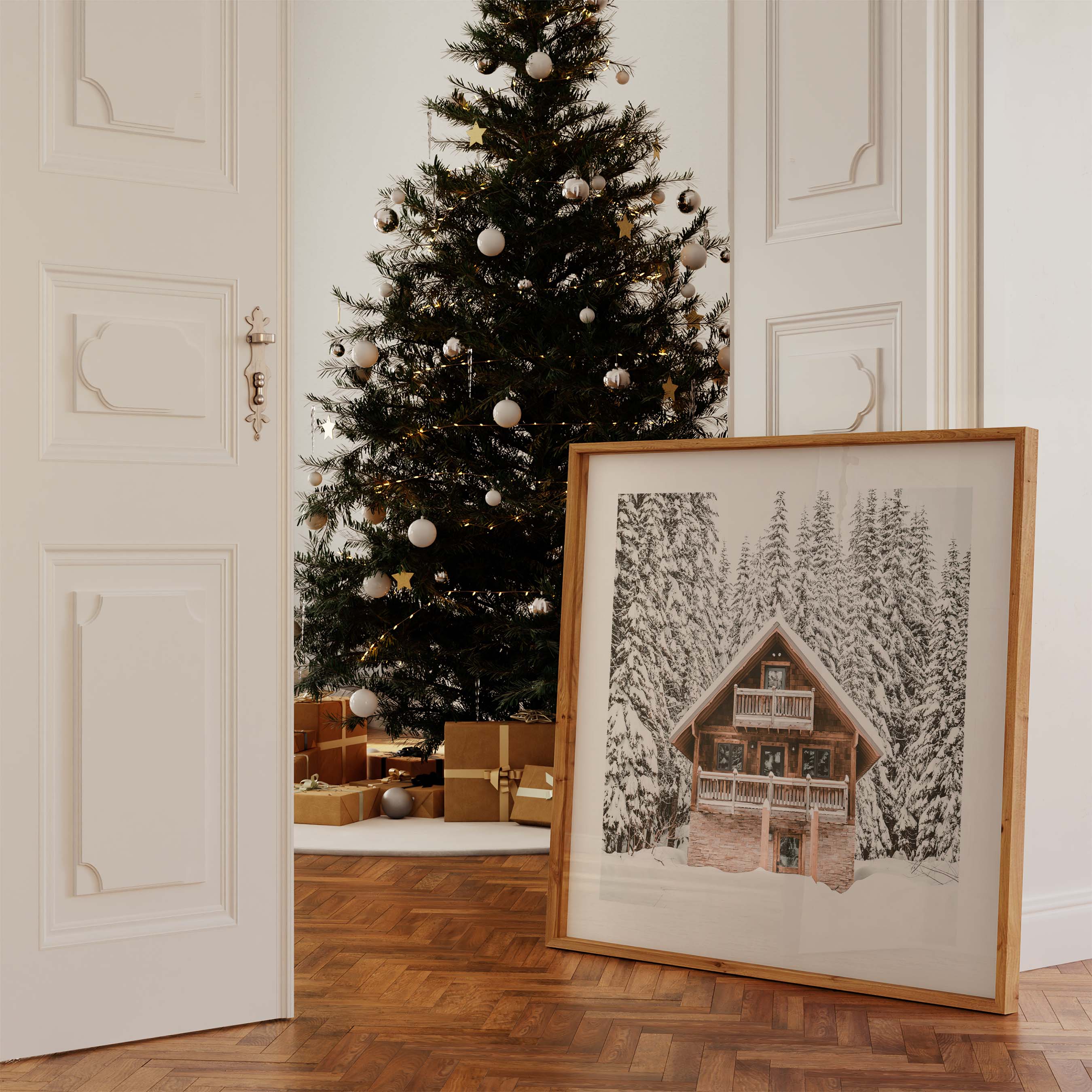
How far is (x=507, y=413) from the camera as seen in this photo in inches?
151

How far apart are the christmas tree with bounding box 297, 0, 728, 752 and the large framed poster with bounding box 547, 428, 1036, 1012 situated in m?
1.09

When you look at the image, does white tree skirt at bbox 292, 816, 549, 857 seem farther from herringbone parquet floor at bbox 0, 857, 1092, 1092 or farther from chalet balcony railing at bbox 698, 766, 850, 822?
chalet balcony railing at bbox 698, 766, 850, 822

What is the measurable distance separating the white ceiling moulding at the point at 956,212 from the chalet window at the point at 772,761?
0.79 meters

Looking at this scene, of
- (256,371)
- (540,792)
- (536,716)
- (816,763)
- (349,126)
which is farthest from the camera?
(349,126)

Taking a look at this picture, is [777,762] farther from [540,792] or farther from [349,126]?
[349,126]

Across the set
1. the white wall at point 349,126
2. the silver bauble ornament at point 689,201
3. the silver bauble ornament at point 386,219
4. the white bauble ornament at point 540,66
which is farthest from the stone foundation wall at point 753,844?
the white wall at point 349,126

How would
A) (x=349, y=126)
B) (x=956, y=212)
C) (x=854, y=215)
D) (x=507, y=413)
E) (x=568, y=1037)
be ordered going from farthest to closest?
(x=349, y=126)
(x=507, y=413)
(x=854, y=215)
(x=956, y=212)
(x=568, y=1037)

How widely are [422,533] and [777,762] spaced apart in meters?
1.63

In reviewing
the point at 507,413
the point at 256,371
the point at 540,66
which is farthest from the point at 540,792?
the point at 540,66

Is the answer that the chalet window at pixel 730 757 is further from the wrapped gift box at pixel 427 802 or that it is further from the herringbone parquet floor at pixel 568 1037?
the wrapped gift box at pixel 427 802

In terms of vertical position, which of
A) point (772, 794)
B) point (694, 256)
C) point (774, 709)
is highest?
point (694, 256)

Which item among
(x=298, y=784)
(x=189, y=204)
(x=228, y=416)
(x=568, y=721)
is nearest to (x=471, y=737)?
(x=298, y=784)

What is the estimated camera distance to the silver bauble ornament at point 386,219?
4.08 meters

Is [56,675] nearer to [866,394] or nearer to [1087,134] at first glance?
[866,394]
